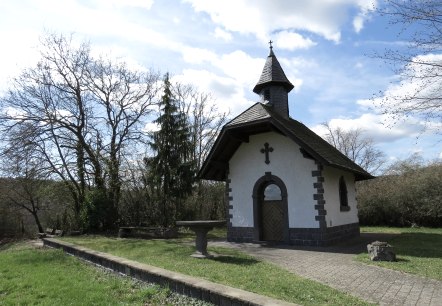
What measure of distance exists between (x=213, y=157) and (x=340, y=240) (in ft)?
19.3

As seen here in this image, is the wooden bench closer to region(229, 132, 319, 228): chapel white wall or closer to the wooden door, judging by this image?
region(229, 132, 319, 228): chapel white wall

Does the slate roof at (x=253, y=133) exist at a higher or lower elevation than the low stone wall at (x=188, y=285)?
higher

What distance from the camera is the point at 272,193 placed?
48.4ft

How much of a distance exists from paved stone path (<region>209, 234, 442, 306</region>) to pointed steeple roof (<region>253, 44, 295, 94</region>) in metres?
7.60

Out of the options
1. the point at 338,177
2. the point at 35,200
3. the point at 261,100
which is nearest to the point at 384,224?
the point at 338,177

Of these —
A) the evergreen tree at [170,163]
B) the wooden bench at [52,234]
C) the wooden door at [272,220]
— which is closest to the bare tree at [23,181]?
the wooden bench at [52,234]

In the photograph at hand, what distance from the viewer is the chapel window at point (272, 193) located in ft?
47.9

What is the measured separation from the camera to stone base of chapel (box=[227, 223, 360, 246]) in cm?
1334

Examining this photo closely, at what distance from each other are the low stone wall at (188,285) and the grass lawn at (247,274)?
2.40 feet

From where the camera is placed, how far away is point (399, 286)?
6.89 meters

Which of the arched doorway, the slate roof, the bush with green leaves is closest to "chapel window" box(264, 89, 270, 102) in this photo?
the slate roof

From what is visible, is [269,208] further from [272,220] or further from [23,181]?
[23,181]

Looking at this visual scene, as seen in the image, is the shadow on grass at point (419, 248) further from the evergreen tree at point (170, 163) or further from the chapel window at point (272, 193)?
the evergreen tree at point (170, 163)

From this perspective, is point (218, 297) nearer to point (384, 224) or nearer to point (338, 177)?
point (338, 177)
